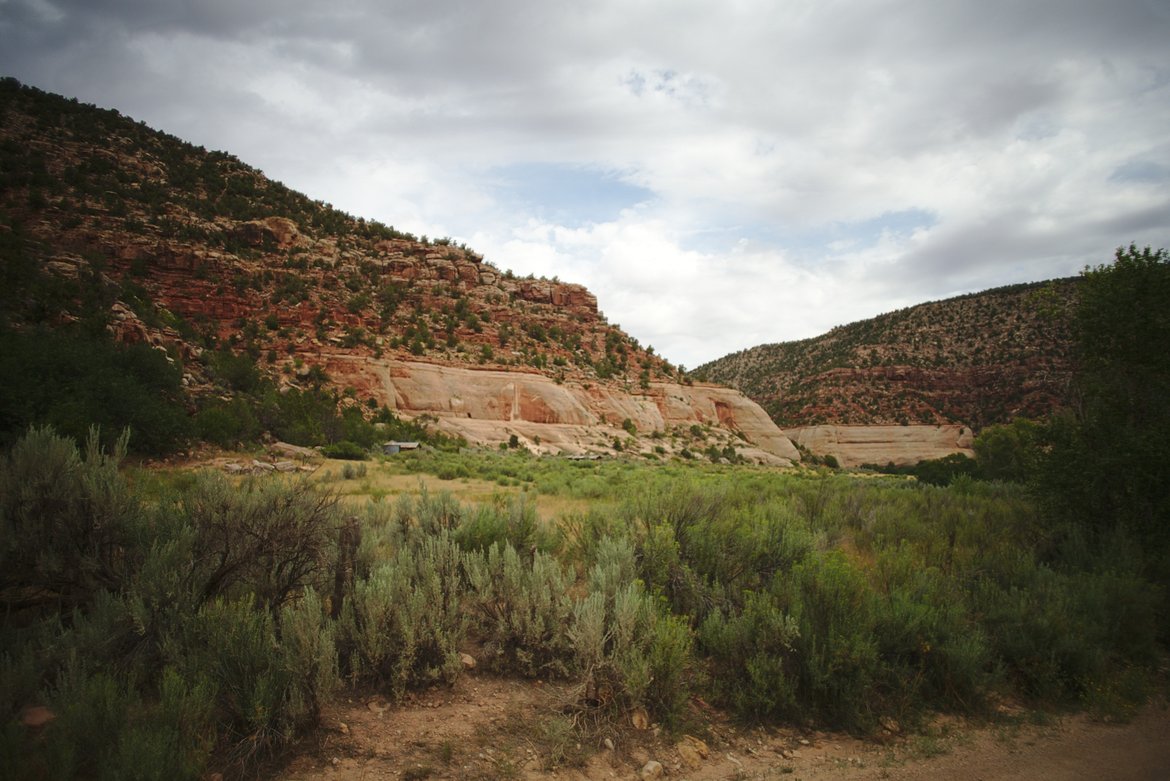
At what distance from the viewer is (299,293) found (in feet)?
102

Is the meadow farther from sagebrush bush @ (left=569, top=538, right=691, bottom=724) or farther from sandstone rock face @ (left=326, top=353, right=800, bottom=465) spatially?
sandstone rock face @ (left=326, top=353, right=800, bottom=465)

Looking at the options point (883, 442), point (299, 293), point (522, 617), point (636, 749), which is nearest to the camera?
point (636, 749)

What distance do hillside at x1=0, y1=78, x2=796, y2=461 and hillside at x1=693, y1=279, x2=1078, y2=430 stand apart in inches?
682

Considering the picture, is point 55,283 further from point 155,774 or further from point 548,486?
point 155,774

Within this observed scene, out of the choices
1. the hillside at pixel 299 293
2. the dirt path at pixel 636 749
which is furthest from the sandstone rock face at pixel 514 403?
the dirt path at pixel 636 749

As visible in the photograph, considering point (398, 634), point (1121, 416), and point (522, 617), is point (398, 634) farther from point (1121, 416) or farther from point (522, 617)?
point (1121, 416)

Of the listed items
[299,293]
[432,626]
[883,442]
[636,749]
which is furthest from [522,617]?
[883,442]

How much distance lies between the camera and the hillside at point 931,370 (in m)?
47.0

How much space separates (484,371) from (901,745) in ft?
102

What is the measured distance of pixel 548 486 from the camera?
43.1ft

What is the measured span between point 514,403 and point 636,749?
30.1 m

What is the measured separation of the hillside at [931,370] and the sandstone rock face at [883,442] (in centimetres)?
114

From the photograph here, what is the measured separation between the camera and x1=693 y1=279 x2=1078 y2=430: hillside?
46969mm

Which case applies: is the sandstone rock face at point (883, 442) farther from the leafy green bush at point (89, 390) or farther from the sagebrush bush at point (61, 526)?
the sagebrush bush at point (61, 526)
